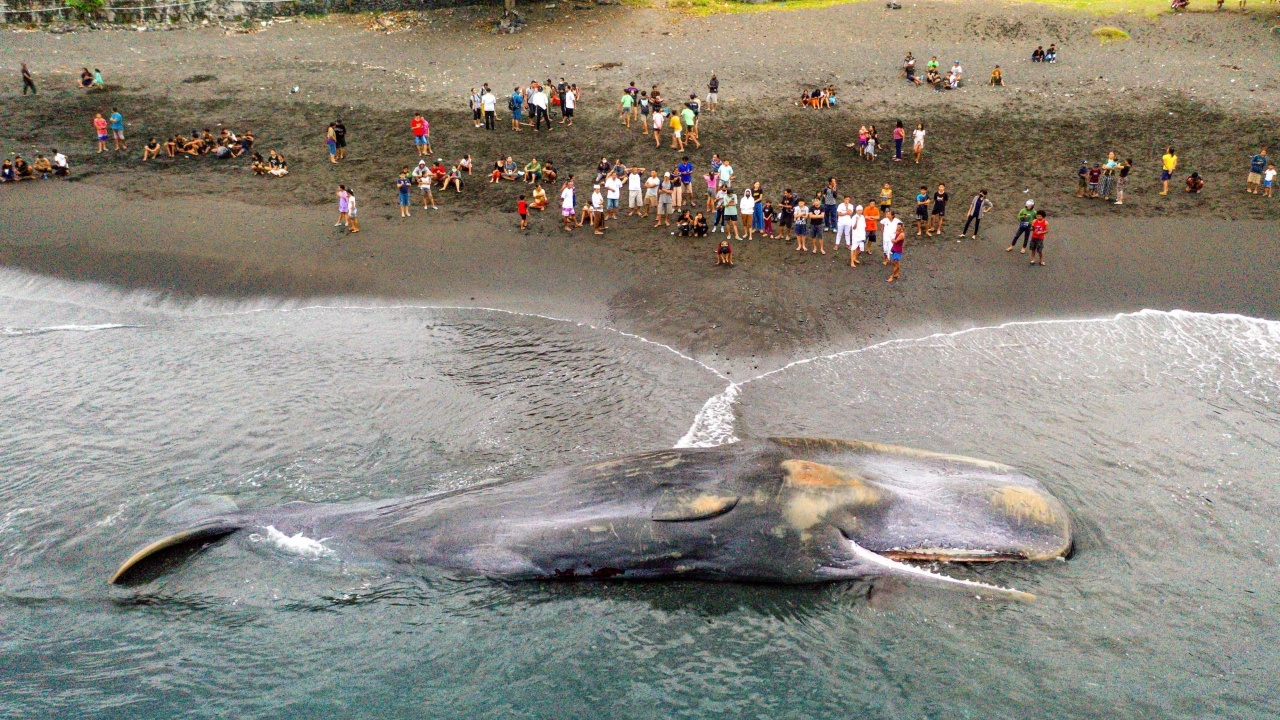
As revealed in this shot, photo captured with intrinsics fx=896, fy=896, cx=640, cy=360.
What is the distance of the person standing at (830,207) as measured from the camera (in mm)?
29125

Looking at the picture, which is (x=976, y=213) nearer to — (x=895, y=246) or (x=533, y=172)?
(x=895, y=246)

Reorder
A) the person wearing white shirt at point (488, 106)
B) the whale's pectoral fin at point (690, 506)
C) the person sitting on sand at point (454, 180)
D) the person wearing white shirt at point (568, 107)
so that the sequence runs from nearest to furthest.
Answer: the whale's pectoral fin at point (690, 506)
the person sitting on sand at point (454, 180)
the person wearing white shirt at point (488, 106)
the person wearing white shirt at point (568, 107)

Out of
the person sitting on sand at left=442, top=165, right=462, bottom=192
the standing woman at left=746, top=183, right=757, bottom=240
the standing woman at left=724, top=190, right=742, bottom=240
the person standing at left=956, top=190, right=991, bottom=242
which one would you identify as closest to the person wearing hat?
the person standing at left=956, top=190, right=991, bottom=242

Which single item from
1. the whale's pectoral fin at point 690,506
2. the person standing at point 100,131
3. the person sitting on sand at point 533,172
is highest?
the person standing at point 100,131

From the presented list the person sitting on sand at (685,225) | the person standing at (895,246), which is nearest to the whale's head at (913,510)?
the person standing at (895,246)

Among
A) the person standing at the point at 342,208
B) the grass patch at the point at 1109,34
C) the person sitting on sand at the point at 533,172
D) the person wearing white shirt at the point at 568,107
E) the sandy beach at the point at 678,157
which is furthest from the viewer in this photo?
Result: the grass patch at the point at 1109,34

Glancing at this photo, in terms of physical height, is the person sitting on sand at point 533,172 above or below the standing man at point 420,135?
below

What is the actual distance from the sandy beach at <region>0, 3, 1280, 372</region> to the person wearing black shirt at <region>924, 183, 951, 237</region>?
Answer: 2.14 ft

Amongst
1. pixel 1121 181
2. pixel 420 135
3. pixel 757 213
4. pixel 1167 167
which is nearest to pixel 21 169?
pixel 420 135

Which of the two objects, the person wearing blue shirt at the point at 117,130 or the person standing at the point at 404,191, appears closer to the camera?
the person standing at the point at 404,191

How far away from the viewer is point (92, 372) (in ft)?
72.6

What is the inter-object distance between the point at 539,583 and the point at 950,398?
36.4ft

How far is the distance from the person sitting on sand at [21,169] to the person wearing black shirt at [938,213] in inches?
1271

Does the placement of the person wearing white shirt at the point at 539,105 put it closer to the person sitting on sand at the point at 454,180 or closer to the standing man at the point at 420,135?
the standing man at the point at 420,135
